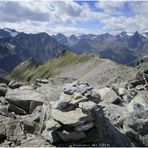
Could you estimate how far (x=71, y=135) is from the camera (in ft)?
65.1

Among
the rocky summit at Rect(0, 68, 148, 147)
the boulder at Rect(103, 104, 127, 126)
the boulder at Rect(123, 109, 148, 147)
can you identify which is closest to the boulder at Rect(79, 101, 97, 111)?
the rocky summit at Rect(0, 68, 148, 147)

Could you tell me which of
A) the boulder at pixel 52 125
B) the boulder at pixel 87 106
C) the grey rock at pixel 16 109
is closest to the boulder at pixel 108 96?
the grey rock at pixel 16 109

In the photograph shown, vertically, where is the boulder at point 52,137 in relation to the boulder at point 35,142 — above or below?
above

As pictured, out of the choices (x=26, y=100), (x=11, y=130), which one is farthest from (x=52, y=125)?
(x=26, y=100)

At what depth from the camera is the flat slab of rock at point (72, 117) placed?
1980 cm

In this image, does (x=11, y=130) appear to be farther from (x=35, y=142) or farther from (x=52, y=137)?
(x=52, y=137)

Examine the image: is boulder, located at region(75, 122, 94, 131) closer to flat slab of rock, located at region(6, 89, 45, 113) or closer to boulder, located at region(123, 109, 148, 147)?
boulder, located at region(123, 109, 148, 147)

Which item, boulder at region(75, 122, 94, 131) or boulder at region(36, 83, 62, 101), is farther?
boulder at region(36, 83, 62, 101)

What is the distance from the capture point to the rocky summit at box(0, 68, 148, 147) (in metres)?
20.2

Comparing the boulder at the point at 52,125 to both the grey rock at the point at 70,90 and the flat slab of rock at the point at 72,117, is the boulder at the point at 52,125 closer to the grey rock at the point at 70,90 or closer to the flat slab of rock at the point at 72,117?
the flat slab of rock at the point at 72,117

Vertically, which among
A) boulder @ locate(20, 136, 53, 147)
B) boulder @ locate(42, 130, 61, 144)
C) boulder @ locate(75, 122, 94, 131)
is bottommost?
boulder @ locate(20, 136, 53, 147)

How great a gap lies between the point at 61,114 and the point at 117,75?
284 feet

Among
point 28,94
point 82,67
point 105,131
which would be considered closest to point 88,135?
point 105,131

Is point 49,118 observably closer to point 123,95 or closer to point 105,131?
point 105,131
